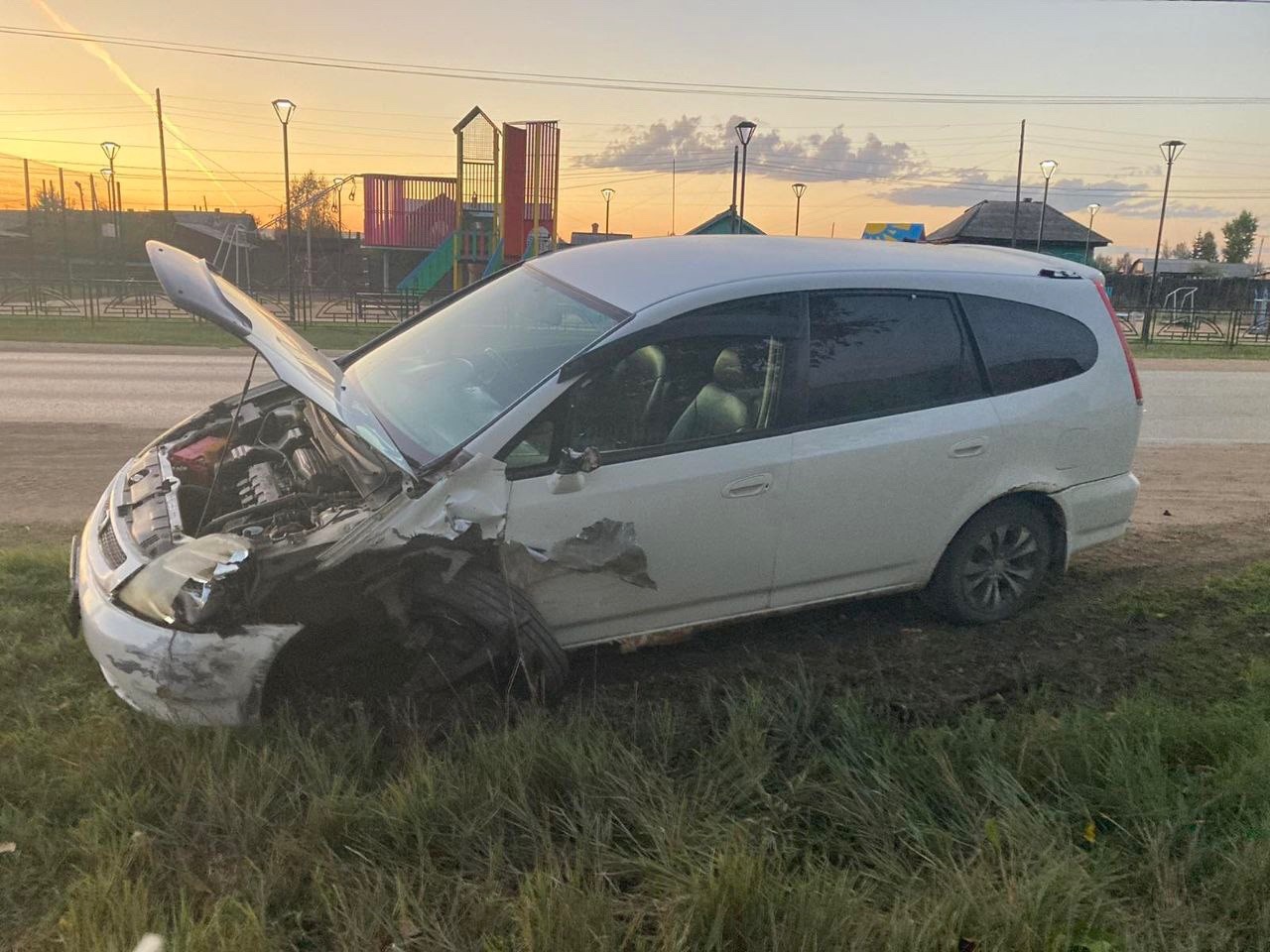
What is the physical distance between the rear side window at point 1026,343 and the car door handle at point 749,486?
1281 mm

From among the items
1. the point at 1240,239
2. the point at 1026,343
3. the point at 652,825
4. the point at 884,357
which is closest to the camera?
the point at 652,825

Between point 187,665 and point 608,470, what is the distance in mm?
1500

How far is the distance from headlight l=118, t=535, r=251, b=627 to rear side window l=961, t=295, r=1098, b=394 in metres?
3.15

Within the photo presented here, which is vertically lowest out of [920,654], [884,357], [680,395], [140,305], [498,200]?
[920,654]

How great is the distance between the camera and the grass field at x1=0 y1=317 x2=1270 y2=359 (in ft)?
61.1

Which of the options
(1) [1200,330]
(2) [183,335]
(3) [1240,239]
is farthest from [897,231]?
(3) [1240,239]

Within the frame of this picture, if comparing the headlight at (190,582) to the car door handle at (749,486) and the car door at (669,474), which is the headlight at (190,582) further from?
the car door handle at (749,486)

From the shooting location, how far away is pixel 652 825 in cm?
257

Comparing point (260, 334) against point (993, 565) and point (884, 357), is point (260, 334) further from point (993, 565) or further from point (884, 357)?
point (993, 565)

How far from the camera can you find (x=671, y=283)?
3744 mm

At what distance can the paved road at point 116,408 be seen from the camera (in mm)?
6805

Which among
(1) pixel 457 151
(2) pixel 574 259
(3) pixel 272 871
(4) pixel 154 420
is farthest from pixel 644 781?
(1) pixel 457 151

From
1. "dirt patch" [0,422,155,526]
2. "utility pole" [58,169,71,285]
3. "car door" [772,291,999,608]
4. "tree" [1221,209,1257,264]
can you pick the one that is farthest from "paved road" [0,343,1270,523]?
"tree" [1221,209,1257,264]

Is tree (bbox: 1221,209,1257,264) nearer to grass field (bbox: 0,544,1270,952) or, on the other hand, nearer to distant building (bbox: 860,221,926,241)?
distant building (bbox: 860,221,926,241)
